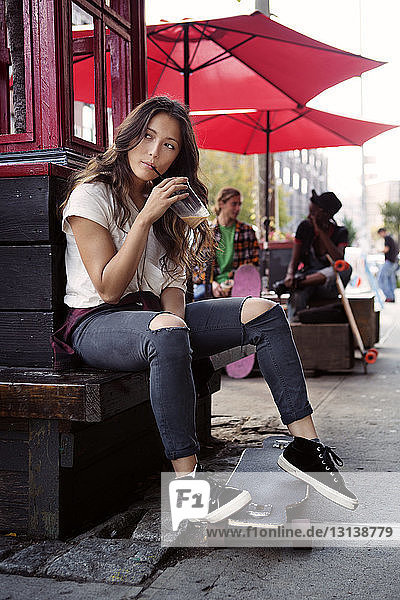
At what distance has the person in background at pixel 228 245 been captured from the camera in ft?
20.7

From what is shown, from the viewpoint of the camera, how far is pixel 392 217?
48344mm

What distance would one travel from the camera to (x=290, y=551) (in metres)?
2.27

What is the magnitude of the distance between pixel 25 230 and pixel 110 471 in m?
0.99

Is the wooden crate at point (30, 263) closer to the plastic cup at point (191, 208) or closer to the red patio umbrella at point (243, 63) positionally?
the plastic cup at point (191, 208)

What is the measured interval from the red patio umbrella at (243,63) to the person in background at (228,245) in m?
0.97

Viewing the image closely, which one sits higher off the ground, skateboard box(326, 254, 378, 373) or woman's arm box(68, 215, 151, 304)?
woman's arm box(68, 215, 151, 304)

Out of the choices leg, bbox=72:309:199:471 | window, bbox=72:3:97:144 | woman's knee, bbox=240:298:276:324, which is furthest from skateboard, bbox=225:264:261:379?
leg, bbox=72:309:199:471

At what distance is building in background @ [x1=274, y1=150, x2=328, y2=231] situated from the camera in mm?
50094

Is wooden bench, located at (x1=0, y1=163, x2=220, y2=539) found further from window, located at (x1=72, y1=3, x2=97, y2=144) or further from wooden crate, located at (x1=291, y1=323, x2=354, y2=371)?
wooden crate, located at (x1=291, y1=323, x2=354, y2=371)

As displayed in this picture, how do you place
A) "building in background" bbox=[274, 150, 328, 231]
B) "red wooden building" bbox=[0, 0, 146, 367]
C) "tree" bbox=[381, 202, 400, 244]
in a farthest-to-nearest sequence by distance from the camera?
"building in background" bbox=[274, 150, 328, 231] → "tree" bbox=[381, 202, 400, 244] → "red wooden building" bbox=[0, 0, 146, 367]

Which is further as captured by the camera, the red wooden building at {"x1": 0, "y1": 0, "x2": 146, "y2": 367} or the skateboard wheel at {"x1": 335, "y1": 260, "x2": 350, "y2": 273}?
the skateboard wheel at {"x1": 335, "y1": 260, "x2": 350, "y2": 273}

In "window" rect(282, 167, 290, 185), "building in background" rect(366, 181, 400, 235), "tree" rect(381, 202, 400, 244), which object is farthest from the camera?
"building in background" rect(366, 181, 400, 235)

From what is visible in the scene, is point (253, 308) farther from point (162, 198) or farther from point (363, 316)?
point (363, 316)

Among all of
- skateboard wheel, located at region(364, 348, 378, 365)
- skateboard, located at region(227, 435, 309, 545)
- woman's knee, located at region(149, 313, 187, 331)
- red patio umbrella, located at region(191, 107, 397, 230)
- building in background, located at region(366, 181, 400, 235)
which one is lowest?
skateboard wheel, located at region(364, 348, 378, 365)
